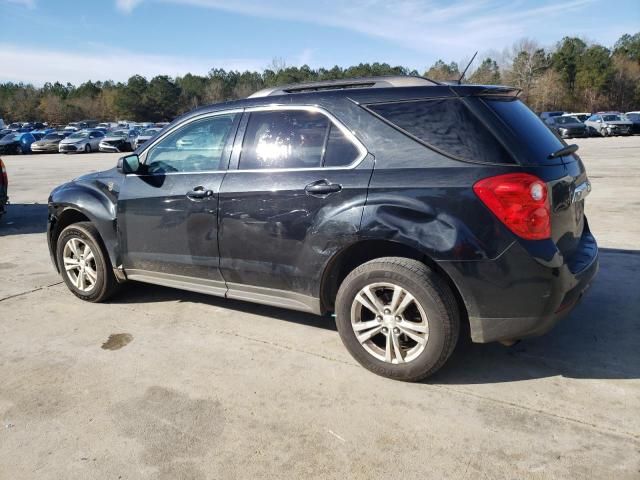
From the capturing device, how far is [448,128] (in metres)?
3.11

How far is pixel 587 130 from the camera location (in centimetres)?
3566

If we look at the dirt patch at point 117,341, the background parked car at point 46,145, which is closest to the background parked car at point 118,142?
the background parked car at point 46,145

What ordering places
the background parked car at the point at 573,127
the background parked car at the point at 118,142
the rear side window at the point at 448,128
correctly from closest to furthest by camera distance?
the rear side window at the point at 448,128
the background parked car at the point at 118,142
the background parked car at the point at 573,127

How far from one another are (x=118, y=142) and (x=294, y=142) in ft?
104

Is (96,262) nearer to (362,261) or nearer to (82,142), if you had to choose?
(362,261)

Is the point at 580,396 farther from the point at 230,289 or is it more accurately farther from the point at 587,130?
the point at 587,130

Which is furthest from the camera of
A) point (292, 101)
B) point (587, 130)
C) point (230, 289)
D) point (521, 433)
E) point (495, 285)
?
point (587, 130)

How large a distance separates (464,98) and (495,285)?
1138mm

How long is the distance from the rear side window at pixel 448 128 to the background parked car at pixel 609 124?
3794cm

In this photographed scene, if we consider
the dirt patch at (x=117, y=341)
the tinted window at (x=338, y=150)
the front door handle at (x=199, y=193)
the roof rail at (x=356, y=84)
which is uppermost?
the roof rail at (x=356, y=84)

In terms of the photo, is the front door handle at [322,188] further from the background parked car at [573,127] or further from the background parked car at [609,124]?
the background parked car at [609,124]

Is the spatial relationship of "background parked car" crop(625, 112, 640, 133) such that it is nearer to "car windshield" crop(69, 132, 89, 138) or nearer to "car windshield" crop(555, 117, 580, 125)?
"car windshield" crop(555, 117, 580, 125)

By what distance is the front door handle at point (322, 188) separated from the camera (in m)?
3.36

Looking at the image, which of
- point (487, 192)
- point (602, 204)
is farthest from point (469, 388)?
point (602, 204)
